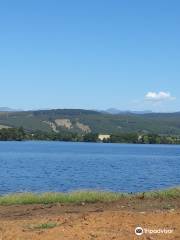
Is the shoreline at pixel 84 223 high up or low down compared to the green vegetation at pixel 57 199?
up

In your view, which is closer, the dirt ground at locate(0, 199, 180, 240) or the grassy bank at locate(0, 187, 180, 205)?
the dirt ground at locate(0, 199, 180, 240)

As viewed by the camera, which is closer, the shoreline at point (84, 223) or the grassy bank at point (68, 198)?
the shoreline at point (84, 223)

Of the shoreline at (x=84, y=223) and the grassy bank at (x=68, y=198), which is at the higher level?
the shoreline at (x=84, y=223)

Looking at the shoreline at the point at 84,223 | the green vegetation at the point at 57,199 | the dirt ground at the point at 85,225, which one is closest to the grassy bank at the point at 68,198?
the green vegetation at the point at 57,199

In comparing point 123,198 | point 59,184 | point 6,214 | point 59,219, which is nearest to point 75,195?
point 123,198

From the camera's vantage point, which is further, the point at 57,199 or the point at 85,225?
the point at 57,199

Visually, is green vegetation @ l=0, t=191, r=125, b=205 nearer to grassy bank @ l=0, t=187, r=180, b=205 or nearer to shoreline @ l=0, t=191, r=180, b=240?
grassy bank @ l=0, t=187, r=180, b=205

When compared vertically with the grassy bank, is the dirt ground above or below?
above

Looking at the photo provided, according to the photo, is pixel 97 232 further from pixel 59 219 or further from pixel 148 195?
pixel 148 195

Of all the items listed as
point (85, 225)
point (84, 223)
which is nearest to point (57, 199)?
point (84, 223)

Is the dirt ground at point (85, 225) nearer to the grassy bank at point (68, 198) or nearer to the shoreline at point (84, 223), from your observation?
the shoreline at point (84, 223)

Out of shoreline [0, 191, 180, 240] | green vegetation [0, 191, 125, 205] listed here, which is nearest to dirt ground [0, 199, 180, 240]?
shoreline [0, 191, 180, 240]

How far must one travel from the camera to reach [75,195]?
22.2m

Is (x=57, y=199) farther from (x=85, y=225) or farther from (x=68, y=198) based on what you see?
(x=85, y=225)
